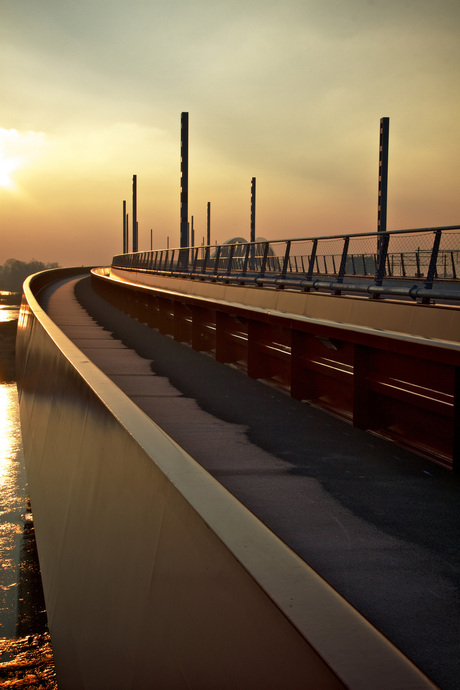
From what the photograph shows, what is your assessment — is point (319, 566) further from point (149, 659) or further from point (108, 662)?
point (149, 659)

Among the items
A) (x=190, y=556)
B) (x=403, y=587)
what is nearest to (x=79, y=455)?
(x=403, y=587)

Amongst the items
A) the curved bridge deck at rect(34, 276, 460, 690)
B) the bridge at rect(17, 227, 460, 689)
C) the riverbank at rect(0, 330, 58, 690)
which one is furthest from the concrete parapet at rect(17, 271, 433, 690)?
the riverbank at rect(0, 330, 58, 690)

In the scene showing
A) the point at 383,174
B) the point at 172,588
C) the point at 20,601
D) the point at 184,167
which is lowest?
the point at 20,601

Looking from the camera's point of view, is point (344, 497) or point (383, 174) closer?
point (344, 497)

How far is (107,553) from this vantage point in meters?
3.32

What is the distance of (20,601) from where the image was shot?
351 inches

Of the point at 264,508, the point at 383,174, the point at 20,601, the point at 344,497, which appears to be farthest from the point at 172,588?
the point at 383,174

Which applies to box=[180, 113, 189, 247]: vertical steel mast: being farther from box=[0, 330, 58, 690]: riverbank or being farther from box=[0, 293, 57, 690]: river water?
box=[0, 293, 57, 690]: river water

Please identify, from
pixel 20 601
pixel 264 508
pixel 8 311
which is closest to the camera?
pixel 264 508

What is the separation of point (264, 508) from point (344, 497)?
62 centimetres

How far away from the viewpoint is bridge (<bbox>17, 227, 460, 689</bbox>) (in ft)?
5.85

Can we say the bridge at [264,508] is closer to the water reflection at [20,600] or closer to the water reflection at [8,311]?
the water reflection at [20,600]

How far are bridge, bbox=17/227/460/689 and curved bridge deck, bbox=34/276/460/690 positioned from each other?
0.7 inches

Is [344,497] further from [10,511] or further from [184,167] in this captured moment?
[184,167]
